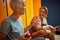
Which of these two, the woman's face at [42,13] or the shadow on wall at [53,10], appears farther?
the shadow on wall at [53,10]

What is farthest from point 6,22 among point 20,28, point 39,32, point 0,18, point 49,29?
point 49,29

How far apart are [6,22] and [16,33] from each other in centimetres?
16

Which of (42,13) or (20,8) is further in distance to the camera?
(42,13)

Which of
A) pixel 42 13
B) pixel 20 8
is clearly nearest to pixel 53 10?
pixel 42 13

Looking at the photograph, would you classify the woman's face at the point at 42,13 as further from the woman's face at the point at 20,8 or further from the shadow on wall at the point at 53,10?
the shadow on wall at the point at 53,10

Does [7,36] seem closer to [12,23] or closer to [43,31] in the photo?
[12,23]

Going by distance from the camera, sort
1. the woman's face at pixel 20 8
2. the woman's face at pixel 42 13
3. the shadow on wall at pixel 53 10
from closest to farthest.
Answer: the woman's face at pixel 20 8, the woman's face at pixel 42 13, the shadow on wall at pixel 53 10

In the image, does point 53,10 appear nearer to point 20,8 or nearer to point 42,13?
point 42,13

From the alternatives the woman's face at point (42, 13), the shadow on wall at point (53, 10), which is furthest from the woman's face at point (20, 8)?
the shadow on wall at point (53, 10)

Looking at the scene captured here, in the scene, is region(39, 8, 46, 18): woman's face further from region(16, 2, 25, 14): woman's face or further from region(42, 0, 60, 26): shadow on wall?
region(42, 0, 60, 26): shadow on wall

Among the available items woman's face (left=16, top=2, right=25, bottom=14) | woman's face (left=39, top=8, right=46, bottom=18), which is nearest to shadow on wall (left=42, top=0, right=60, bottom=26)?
woman's face (left=39, top=8, right=46, bottom=18)

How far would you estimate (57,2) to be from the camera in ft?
21.4

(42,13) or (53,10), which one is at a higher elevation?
(42,13)

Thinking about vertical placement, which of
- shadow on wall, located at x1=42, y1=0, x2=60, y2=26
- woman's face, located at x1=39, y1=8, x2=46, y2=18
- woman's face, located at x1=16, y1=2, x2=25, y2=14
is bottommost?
shadow on wall, located at x1=42, y1=0, x2=60, y2=26
